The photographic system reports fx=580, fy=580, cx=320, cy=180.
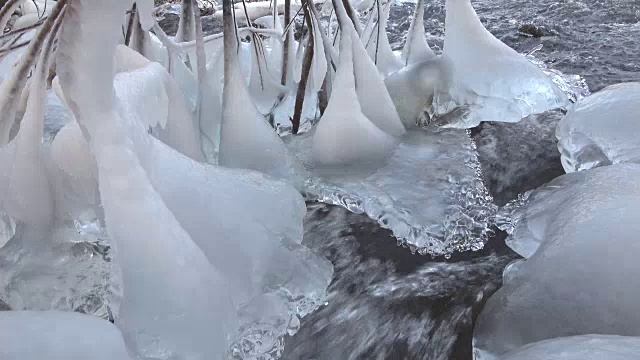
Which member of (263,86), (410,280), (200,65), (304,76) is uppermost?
(200,65)

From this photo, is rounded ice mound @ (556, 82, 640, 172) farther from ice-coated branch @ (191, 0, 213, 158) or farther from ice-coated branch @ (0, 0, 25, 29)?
ice-coated branch @ (0, 0, 25, 29)

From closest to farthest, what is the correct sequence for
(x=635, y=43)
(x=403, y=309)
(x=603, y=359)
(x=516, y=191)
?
(x=603, y=359) → (x=403, y=309) → (x=516, y=191) → (x=635, y=43)

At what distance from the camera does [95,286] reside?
85 cm

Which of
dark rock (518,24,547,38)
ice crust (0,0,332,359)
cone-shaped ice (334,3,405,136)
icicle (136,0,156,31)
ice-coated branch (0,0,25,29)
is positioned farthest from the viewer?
dark rock (518,24,547,38)

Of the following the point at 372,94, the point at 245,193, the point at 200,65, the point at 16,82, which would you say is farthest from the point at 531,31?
the point at 16,82

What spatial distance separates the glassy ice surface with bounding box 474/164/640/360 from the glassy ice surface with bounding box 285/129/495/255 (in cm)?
12

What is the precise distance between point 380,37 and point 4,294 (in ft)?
3.34

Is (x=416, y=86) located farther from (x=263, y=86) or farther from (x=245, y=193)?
(x=245, y=193)

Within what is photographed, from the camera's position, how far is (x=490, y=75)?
1246mm

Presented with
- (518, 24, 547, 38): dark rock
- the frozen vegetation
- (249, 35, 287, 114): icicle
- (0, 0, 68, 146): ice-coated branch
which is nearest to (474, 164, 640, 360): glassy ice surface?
the frozen vegetation

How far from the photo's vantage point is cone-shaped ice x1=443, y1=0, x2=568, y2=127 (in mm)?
1232

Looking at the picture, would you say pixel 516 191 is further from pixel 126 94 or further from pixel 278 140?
pixel 126 94

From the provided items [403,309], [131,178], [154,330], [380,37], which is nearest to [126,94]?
[131,178]

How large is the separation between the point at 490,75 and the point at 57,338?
0.99 metres
